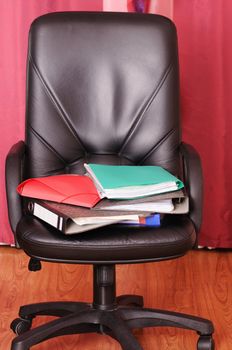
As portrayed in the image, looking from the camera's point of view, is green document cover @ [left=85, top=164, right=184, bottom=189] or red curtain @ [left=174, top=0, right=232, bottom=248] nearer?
green document cover @ [left=85, top=164, right=184, bottom=189]

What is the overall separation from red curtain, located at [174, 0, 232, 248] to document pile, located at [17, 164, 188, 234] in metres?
0.93

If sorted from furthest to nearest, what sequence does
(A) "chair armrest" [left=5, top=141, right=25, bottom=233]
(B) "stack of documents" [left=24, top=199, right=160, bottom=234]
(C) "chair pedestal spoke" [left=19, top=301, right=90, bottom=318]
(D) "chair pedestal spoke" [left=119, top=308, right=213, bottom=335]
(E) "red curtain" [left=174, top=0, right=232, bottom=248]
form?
(E) "red curtain" [left=174, top=0, right=232, bottom=248]
(C) "chair pedestal spoke" [left=19, top=301, right=90, bottom=318]
(D) "chair pedestal spoke" [left=119, top=308, right=213, bottom=335]
(A) "chair armrest" [left=5, top=141, right=25, bottom=233]
(B) "stack of documents" [left=24, top=199, right=160, bottom=234]

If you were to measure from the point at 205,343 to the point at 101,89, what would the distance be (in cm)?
88

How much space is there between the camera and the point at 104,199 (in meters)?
1.70

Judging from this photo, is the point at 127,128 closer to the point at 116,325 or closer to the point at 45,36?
the point at 45,36

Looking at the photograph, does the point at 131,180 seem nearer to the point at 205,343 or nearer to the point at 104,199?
the point at 104,199

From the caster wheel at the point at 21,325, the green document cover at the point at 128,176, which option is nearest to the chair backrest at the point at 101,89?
the green document cover at the point at 128,176

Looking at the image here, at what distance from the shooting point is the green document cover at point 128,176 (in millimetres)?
1710

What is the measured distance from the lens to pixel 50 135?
206cm

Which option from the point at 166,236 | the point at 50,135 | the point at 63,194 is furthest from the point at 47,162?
the point at 166,236

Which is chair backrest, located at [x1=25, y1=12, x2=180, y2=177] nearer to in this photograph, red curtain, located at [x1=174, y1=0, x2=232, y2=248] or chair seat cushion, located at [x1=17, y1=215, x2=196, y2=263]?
chair seat cushion, located at [x1=17, y1=215, x2=196, y2=263]

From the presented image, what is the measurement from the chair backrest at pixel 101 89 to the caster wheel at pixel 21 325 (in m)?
0.48

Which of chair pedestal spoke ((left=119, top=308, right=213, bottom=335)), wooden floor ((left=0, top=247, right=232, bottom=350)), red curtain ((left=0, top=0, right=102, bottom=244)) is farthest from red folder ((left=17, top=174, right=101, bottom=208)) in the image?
red curtain ((left=0, top=0, right=102, bottom=244))

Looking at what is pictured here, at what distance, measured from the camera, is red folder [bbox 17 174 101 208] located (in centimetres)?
169
